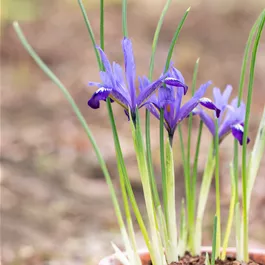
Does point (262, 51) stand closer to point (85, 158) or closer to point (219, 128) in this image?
point (85, 158)

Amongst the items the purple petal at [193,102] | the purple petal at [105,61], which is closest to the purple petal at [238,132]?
the purple petal at [193,102]

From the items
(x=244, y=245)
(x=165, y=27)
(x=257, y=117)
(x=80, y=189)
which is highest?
(x=165, y=27)

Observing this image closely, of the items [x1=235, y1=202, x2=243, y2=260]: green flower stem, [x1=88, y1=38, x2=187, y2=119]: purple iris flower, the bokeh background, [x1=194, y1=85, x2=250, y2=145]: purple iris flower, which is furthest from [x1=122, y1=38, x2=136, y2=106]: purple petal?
the bokeh background

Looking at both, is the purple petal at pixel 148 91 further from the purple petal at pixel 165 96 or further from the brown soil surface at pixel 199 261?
the brown soil surface at pixel 199 261

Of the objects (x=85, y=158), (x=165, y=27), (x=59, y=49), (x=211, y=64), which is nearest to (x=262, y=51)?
(x=211, y=64)

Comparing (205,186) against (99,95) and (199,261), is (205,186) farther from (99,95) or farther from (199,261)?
(99,95)

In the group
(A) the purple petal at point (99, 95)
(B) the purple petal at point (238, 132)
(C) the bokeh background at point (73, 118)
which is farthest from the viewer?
(C) the bokeh background at point (73, 118)
